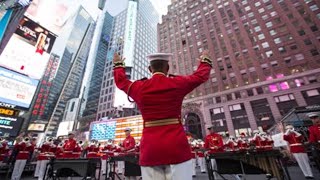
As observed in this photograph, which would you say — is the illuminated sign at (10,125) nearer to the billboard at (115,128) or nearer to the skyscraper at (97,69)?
the billboard at (115,128)

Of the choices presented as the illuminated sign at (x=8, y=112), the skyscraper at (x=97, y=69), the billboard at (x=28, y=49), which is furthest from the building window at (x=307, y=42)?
the skyscraper at (x=97, y=69)

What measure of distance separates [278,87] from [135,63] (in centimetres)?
6493

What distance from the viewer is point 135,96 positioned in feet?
6.64

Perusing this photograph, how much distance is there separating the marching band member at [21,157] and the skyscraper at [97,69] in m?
64.2

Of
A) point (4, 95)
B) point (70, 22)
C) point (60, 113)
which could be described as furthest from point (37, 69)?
point (70, 22)

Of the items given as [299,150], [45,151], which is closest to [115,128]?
[45,151]

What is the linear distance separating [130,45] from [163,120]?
274ft

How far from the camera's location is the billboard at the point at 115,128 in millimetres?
47294

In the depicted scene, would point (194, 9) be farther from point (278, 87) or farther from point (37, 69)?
point (37, 69)

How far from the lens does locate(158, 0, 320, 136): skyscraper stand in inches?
1303

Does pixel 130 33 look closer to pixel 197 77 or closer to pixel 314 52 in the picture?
pixel 314 52

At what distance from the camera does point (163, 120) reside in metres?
1.82

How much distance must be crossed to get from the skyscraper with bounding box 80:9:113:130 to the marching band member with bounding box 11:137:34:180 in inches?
2528

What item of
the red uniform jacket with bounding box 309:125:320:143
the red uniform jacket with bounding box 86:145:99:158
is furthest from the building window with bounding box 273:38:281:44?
the red uniform jacket with bounding box 86:145:99:158
